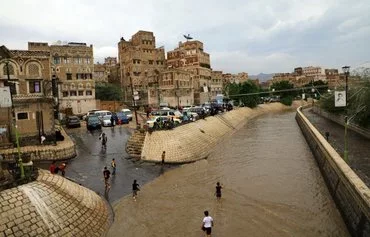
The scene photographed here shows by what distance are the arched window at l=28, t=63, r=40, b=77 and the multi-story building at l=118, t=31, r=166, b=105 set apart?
51.4 meters

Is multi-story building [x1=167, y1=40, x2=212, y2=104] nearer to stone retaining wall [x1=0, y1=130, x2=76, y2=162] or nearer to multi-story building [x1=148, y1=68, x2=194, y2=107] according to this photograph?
multi-story building [x1=148, y1=68, x2=194, y2=107]

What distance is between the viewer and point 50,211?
1614 cm

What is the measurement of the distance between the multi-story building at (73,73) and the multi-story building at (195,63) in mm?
32375

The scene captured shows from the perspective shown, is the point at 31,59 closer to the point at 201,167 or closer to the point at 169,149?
the point at 169,149

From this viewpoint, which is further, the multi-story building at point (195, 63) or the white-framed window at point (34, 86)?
the multi-story building at point (195, 63)

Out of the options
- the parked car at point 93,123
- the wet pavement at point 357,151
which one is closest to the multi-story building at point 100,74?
the parked car at point 93,123

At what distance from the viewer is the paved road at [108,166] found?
24.6 metres

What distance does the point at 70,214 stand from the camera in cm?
1688

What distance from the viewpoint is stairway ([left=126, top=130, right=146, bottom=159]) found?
3374 cm

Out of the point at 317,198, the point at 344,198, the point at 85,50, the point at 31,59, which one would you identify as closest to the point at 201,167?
the point at 317,198

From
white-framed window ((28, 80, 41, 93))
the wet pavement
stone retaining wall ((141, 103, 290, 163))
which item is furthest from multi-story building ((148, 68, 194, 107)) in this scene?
the wet pavement

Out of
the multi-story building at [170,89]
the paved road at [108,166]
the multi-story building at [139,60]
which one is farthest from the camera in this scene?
the multi-story building at [139,60]

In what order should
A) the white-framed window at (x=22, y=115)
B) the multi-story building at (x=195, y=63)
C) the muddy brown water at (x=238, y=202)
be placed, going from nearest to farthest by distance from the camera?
1. the muddy brown water at (x=238, y=202)
2. the white-framed window at (x=22, y=115)
3. the multi-story building at (x=195, y=63)

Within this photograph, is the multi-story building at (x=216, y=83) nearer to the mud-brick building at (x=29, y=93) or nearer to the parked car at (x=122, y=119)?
the parked car at (x=122, y=119)
